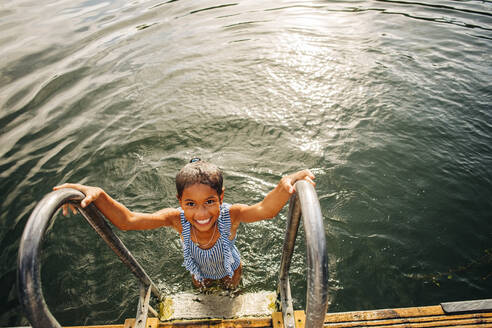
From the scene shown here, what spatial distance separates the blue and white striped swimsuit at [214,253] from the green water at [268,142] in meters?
0.66

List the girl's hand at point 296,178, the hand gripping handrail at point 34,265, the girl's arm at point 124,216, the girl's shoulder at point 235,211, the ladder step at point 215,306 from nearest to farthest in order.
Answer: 1. the hand gripping handrail at point 34,265
2. the girl's hand at point 296,178
3. the girl's arm at point 124,216
4. the ladder step at point 215,306
5. the girl's shoulder at point 235,211

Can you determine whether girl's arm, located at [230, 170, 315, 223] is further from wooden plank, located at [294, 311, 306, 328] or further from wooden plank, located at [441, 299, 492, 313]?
wooden plank, located at [441, 299, 492, 313]

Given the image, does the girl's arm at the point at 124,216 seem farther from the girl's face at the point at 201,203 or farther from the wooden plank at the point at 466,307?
the wooden plank at the point at 466,307

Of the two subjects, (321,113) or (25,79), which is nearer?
(321,113)

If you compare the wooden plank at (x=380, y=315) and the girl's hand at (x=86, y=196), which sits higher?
the girl's hand at (x=86, y=196)

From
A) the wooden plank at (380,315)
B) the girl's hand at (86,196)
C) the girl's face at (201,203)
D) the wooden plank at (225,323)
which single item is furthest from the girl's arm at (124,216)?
the wooden plank at (380,315)

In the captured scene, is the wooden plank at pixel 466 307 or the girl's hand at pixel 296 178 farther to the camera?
the wooden plank at pixel 466 307

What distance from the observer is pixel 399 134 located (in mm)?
4945

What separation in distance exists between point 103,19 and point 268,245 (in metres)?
11.9

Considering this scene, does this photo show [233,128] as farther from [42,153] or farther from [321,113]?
[42,153]

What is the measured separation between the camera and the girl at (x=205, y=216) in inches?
81.4

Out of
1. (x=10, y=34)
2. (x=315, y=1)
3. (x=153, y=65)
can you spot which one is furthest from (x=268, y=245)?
(x=315, y=1)

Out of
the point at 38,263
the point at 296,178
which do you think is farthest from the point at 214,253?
the point at 38,263

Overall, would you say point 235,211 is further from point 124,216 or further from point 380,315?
point 380,315
